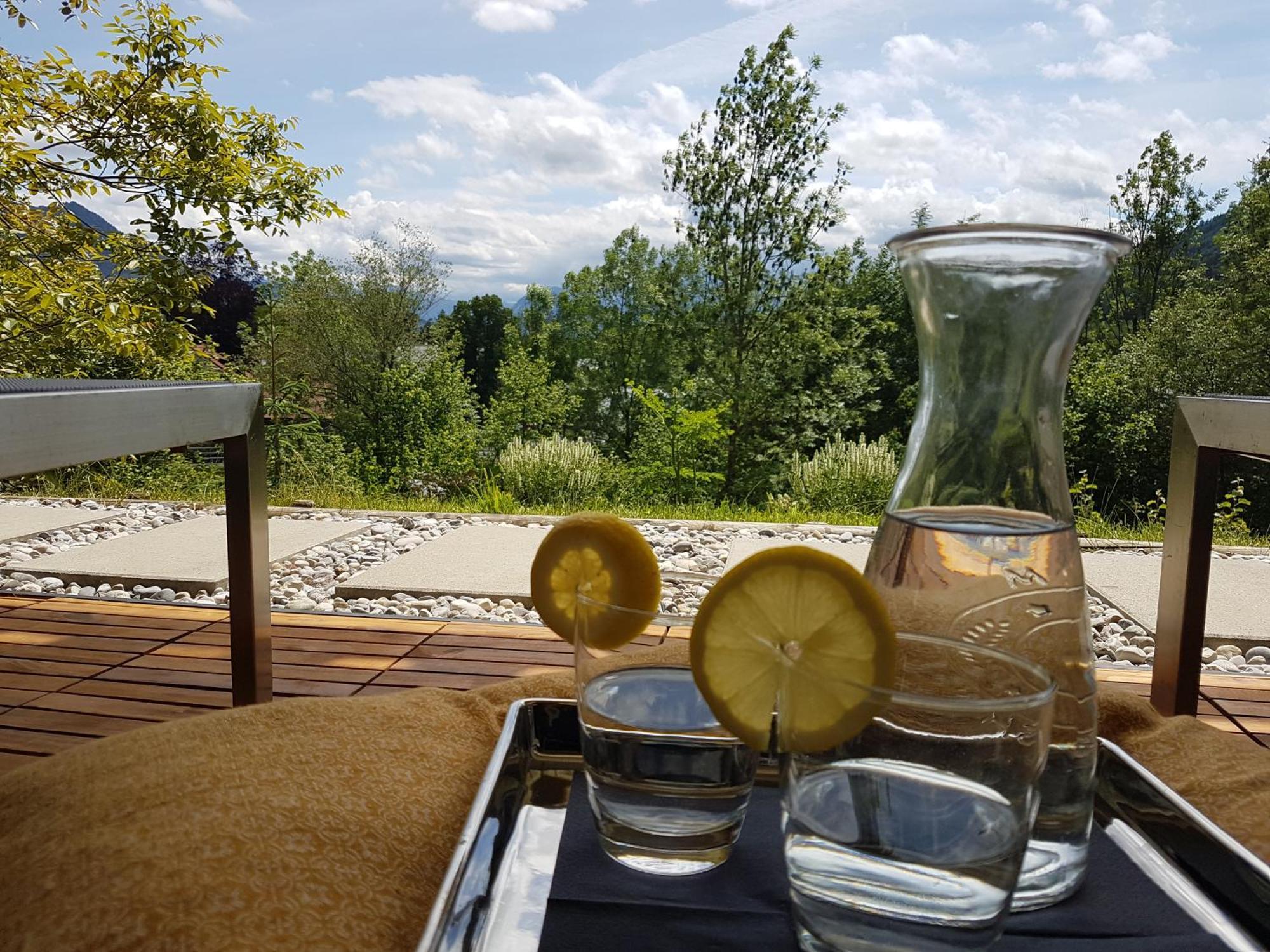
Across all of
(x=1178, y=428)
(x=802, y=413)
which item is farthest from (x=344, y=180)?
(x=802, y=413)

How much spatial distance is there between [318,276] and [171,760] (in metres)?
11.4

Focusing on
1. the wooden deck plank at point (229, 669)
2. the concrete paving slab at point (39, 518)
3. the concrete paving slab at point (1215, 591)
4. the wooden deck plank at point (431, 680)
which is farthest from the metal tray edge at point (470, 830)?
the concrete paving slab at point (39, 518)

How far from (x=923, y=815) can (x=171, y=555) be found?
3.88 metres

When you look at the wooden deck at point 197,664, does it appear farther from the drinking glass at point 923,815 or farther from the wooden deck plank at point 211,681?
the drinking glass at point 923,815

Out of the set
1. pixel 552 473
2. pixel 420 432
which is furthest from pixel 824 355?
pixel 420 432

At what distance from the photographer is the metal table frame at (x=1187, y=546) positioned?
141cm

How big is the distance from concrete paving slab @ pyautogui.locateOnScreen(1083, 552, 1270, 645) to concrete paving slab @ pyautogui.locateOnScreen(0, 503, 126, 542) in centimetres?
466

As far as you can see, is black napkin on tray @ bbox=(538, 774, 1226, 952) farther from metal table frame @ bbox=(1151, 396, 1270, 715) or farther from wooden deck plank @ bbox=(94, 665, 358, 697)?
wooden deck plank @ bbox=(94, 665, 358, 697)

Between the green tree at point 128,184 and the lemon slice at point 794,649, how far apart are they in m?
3.96

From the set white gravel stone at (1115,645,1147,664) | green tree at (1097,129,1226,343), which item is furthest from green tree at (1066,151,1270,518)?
white gravel stone at (1115,645,1147,664)

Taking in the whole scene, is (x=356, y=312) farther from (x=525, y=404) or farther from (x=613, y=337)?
(x=613, y=337)

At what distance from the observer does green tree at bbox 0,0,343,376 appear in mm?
3744

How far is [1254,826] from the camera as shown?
0.56m

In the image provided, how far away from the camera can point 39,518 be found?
4.50m
